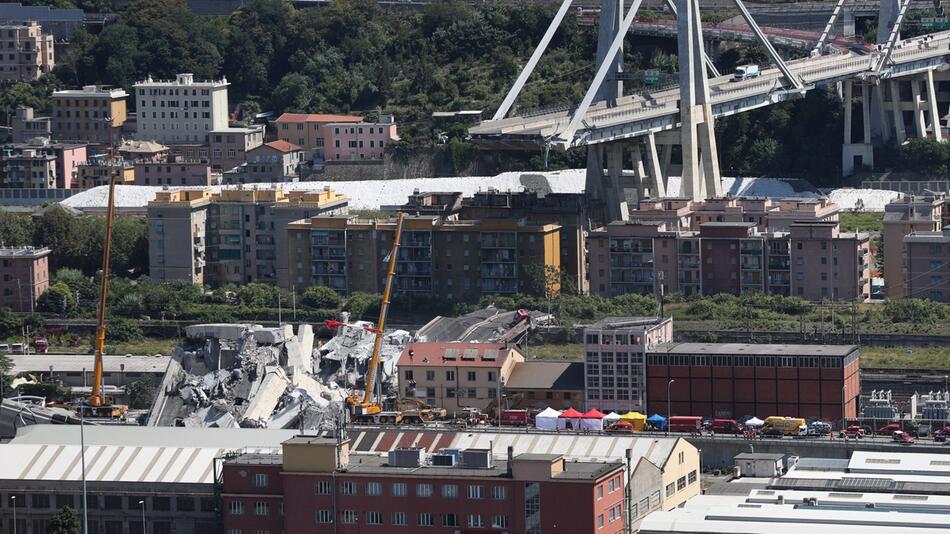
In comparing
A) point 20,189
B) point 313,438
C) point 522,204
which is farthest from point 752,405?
point 20,189

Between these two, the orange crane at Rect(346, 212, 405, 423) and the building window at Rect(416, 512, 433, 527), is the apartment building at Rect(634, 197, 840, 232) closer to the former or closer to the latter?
the orange crane at Rect(346, 212, 405, 423)

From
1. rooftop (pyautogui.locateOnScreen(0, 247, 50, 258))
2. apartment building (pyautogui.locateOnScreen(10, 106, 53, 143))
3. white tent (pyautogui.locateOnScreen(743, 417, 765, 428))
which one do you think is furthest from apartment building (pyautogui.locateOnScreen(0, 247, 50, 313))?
white tent (pyautogui.locateOnScreen(743, 417, 765, 428))

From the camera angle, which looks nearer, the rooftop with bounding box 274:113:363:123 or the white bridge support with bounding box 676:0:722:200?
the white bridge support with bounding box 676:0:722:200

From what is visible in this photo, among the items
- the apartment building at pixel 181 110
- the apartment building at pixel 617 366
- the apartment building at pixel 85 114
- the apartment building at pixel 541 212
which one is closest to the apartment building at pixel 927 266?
the apartment building at pixel 541 212

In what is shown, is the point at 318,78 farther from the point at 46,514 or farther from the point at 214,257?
the point at 46,514

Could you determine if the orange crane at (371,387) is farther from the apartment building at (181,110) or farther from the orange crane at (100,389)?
the apartment building at (181,110)

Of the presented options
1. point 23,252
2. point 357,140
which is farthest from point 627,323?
point 357,140

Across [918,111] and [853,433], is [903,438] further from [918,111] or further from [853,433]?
[918,111]
